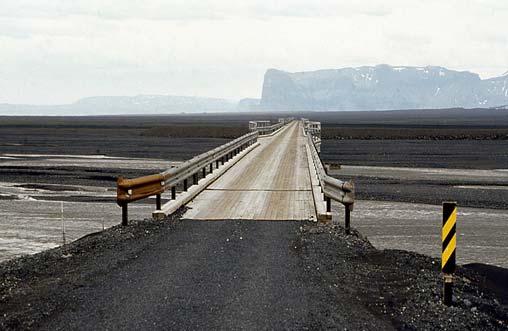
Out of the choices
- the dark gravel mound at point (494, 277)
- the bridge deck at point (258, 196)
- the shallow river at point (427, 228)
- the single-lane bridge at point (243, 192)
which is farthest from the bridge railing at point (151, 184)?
the dark gravel mound at point (494, 277)

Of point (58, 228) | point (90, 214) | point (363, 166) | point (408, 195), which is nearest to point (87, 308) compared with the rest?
point (58, 228)

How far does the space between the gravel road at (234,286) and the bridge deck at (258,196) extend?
1.83 metres

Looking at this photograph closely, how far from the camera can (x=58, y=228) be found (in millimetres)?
18266

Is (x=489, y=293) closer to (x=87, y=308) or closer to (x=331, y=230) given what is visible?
(x=331, y=230)

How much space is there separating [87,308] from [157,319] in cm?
101

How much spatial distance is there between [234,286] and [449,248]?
280cm

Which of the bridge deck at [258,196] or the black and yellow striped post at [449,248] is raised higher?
the black and yellow striped post at [449,248]

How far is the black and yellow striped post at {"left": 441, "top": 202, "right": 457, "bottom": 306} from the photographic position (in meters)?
8.45

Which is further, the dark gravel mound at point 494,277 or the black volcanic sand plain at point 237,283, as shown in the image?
the dark gravel mound at point 494,277

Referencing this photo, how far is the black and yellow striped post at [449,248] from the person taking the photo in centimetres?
845

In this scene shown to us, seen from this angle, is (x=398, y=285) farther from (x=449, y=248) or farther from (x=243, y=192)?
(x=243, y=192)

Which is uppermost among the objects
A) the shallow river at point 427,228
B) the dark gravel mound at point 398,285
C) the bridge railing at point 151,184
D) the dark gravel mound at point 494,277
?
the bridge railing at point 151,184

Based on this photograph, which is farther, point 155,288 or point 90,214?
point 90,214

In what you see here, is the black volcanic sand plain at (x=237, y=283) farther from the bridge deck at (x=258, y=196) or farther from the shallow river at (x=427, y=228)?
the shallow river at (x=427, y=228)
